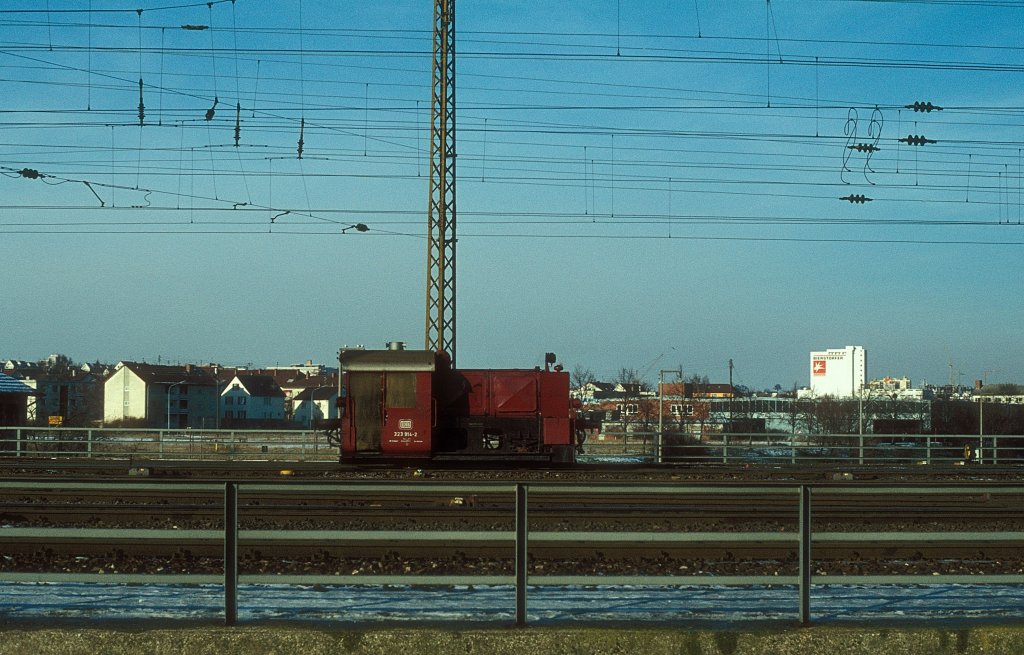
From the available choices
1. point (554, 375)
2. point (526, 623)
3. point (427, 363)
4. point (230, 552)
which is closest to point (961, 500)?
point (554, 375)

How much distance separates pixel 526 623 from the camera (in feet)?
22.2

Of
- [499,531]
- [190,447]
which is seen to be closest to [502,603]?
[499,531]

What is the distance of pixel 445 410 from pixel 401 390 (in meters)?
1.50

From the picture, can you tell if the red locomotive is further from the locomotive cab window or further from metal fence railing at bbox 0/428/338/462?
metal fence railing at bbox 0/428/338/462

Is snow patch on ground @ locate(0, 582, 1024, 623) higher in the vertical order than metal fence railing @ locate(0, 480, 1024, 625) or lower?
lower

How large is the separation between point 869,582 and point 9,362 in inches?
6479

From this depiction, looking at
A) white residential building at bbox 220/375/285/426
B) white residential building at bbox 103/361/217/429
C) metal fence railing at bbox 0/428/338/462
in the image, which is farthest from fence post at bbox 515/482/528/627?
white residential building at bbox 220/375/285/426

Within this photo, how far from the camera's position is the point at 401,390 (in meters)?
22.9

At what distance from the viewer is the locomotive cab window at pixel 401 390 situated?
22.9 m

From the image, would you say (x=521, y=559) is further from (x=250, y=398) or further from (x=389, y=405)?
(x=250, y=398)

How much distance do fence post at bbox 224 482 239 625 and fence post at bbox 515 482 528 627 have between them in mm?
1963

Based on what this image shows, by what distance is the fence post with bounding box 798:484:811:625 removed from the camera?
6852mm

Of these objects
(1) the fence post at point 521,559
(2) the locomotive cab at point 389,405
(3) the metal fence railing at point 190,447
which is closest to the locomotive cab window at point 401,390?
(2) the locomotive cab at point 389,405

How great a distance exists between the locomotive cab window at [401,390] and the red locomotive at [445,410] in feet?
0.08
